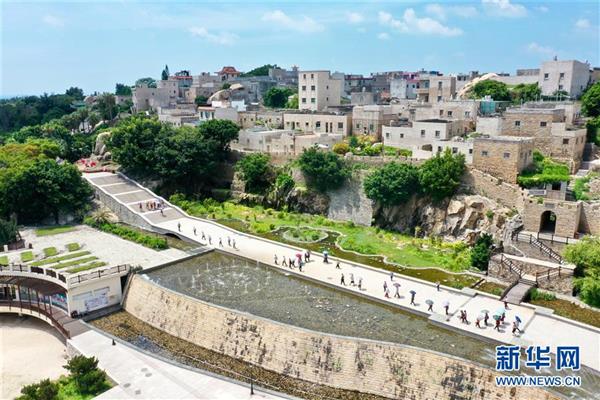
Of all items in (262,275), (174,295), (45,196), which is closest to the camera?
(174,295)

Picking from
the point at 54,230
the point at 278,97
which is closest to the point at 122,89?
the point at 278,97

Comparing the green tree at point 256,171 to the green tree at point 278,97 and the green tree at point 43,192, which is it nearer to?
the green tree at point 43,192

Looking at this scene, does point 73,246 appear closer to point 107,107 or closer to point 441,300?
point 441,300

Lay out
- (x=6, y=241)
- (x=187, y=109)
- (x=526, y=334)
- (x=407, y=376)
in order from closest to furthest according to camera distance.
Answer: (x=407, y=376) → (x=526, y=334) → (x=6, y=241) → (x=187, y=109)

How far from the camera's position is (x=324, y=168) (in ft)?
145

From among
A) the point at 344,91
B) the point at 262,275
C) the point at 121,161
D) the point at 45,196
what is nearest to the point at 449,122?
the point at 262,275

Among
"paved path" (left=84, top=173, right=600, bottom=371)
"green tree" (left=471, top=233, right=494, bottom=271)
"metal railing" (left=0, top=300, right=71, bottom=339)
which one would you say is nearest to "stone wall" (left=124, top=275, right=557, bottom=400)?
"paved path" (left=84, top=173, right=600, bottom=371)

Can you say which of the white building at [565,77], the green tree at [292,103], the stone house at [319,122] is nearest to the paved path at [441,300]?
the stone house at [319,122]

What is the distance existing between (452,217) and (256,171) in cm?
2102

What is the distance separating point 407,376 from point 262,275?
13006 millimetres

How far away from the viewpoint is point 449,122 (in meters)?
44.9

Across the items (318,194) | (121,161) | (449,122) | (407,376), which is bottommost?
(407,376)

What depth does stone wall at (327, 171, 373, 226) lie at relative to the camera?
142 feet

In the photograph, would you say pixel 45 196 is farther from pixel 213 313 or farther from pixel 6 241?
pixel 213 313
